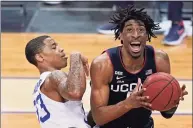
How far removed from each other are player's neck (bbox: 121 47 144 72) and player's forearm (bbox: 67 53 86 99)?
0.31m

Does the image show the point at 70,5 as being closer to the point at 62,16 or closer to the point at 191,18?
the point at 62,16

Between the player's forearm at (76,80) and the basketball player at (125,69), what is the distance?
0.17 metres

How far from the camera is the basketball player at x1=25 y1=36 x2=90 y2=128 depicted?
2.93m

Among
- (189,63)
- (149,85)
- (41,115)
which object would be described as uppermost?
(149,85)

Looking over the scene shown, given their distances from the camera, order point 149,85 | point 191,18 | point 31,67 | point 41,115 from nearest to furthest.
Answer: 1. point 149,85
2. point 41,115
3. point 31,67
4. point 191,18

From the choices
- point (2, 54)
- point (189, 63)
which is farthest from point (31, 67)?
point (189, 63)

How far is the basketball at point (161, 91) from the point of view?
Result: 291 centimetres

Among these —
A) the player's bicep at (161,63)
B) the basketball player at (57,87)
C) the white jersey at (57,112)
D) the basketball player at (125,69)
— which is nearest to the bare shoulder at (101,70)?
the basketball player at (125,69)

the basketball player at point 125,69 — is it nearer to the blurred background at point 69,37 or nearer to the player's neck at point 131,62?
the player's neck at point 131,62

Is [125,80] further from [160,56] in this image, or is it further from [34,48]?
[34,48]

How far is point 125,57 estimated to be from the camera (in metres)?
3.21

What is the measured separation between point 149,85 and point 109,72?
336 millimetres

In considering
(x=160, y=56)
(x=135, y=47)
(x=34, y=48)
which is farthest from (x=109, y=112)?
(x=34, y=48)

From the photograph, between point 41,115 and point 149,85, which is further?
point 41,115
